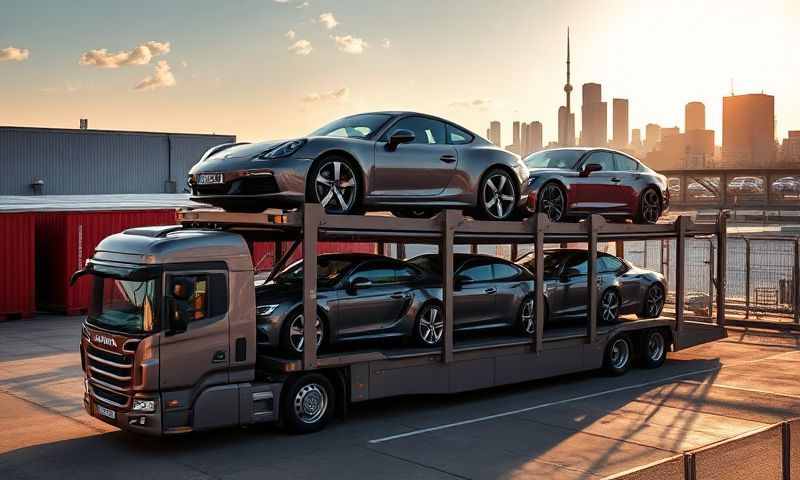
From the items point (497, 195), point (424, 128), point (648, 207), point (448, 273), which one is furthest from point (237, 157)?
point (648, 207)

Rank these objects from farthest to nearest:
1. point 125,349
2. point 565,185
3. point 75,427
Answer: point 565,185 → point 75,427 → point 125,349

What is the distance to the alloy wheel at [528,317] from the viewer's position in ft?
43.3

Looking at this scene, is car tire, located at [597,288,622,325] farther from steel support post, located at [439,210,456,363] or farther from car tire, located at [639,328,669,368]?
steel support post, located at [439,210,456,363]

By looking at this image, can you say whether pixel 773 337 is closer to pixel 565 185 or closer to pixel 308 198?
pixel 565 185

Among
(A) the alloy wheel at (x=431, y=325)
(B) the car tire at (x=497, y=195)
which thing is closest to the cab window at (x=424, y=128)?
(B) the car tire at (x=497, y=195)

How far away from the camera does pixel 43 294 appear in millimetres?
24109

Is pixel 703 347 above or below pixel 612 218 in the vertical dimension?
below

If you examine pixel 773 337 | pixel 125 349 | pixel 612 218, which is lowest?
pixel 773 337

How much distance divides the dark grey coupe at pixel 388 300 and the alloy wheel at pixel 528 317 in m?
0.01

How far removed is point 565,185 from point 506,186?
1726 millimetres

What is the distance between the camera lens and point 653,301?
15742 millimetres

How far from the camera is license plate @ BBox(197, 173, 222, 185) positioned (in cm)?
1049

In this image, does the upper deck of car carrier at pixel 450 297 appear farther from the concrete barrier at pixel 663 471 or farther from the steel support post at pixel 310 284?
the concrete barrier at pixel 663 471

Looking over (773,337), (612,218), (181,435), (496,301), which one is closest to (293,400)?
(181,435)
